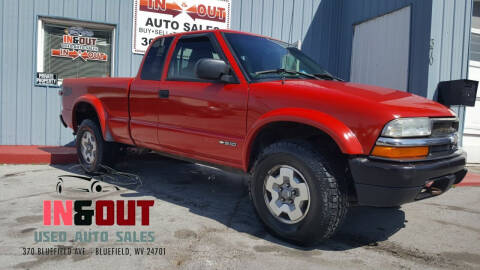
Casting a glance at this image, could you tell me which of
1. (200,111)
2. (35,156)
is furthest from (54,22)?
(200,111)

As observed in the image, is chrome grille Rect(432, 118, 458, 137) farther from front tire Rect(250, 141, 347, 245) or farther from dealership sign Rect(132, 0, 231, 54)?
dealership sign Rect(132, 0, 231, 54)

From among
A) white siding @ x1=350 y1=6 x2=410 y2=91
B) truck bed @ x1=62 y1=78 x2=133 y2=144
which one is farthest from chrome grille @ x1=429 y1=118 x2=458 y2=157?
white siding @ x1=350 y1=6 x2=410 y2=91

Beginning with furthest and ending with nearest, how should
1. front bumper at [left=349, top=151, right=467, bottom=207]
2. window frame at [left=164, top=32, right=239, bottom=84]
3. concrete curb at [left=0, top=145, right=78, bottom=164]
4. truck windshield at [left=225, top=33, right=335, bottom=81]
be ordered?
concrete curb at [left=0, top=145, right=78, bottom=164], window frame at [left=164, top=32, right=239, bottom=84], truck windshield at [left=225, top=33, right=335, bottom=81], front bumper at [left=349, top=151, right=467, bottom=207]

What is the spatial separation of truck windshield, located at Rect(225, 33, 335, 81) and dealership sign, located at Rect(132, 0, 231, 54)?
467 centimetres

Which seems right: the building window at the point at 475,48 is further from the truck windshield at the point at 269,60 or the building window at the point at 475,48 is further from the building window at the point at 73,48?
the building window at the point at 73,48

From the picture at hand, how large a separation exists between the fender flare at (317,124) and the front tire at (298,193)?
0.63ft

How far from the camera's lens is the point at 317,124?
2.93m

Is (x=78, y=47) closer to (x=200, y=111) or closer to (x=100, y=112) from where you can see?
(x=100, y=112)

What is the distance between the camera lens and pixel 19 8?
7.27 meters

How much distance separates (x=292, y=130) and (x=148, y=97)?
6.16 ft

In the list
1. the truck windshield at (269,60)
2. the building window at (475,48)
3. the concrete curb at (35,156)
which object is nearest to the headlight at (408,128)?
the truck windshield at (269,60)

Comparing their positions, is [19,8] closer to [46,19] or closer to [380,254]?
[46,19]

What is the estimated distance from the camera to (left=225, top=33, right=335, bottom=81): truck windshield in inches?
144

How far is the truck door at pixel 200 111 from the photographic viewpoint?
3.55 metres
